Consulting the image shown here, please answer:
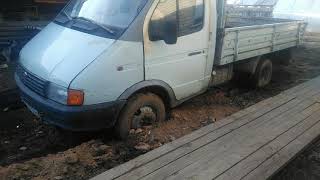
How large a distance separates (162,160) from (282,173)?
1.49 m

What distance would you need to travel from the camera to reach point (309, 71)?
31.8 feet

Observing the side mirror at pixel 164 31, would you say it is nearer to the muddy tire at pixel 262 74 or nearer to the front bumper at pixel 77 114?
the front bumper at pixel 77 114

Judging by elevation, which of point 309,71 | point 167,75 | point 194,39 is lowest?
point 309,71

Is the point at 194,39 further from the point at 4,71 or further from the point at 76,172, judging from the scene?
the point at 4,71

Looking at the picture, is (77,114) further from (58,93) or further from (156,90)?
(156,90)

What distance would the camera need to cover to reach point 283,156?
429 centimetres

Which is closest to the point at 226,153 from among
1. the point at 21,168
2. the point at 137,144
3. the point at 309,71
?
the point at 137,144

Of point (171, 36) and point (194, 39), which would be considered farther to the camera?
point (194, 39)

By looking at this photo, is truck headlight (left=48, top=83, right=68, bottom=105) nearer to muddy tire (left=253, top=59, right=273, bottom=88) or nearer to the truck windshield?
the truck windshield

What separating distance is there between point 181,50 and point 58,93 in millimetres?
1855

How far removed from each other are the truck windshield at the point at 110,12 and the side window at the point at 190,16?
0.63 meters

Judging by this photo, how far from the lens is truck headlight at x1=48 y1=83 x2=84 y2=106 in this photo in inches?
172

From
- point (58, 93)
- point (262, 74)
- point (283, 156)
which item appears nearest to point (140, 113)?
point (58, 93)

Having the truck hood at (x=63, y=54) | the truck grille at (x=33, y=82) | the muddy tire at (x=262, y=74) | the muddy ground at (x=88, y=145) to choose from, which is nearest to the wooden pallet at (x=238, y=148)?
the muddy ground at (x=88, y=145)
